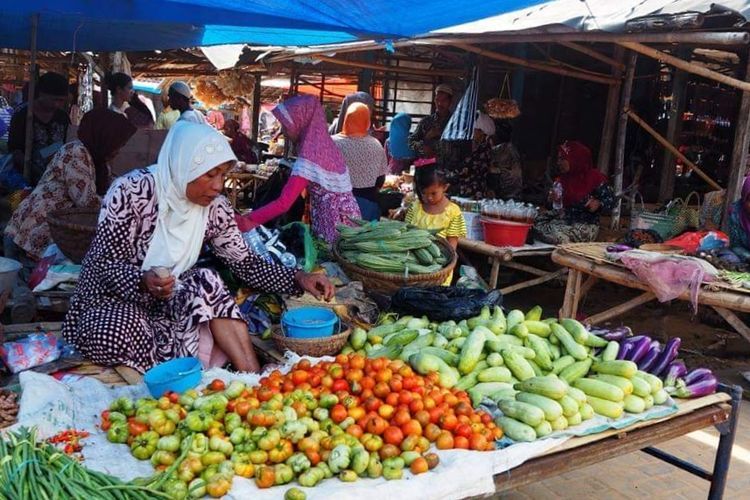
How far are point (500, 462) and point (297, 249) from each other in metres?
2.36

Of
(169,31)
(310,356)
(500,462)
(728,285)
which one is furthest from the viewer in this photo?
(169,31)

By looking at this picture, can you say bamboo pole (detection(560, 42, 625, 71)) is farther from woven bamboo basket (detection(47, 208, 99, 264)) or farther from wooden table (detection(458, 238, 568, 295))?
woven bamboo basket (detection(47, 208, 99, 264))

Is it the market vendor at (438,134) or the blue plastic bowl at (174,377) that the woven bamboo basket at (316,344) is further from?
the market vendor at (438,134)

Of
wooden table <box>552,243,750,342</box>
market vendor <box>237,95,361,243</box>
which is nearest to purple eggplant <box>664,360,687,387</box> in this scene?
wooden table <box>552,243,750,342</box>

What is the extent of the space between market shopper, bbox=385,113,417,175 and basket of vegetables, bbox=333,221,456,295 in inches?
210

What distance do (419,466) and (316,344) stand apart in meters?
1.04

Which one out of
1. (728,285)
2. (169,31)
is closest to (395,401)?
(728,285)

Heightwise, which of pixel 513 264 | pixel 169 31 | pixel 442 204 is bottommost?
pixel 513 264

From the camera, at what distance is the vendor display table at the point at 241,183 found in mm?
Answer: 10094

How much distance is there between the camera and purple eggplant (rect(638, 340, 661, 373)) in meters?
2.89

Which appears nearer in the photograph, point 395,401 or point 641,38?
point 395,401

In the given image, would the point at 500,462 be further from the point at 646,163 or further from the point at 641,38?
the point at 646,163

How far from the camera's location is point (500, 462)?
215 centimetres

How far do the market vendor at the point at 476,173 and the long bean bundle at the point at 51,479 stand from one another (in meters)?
6.35
